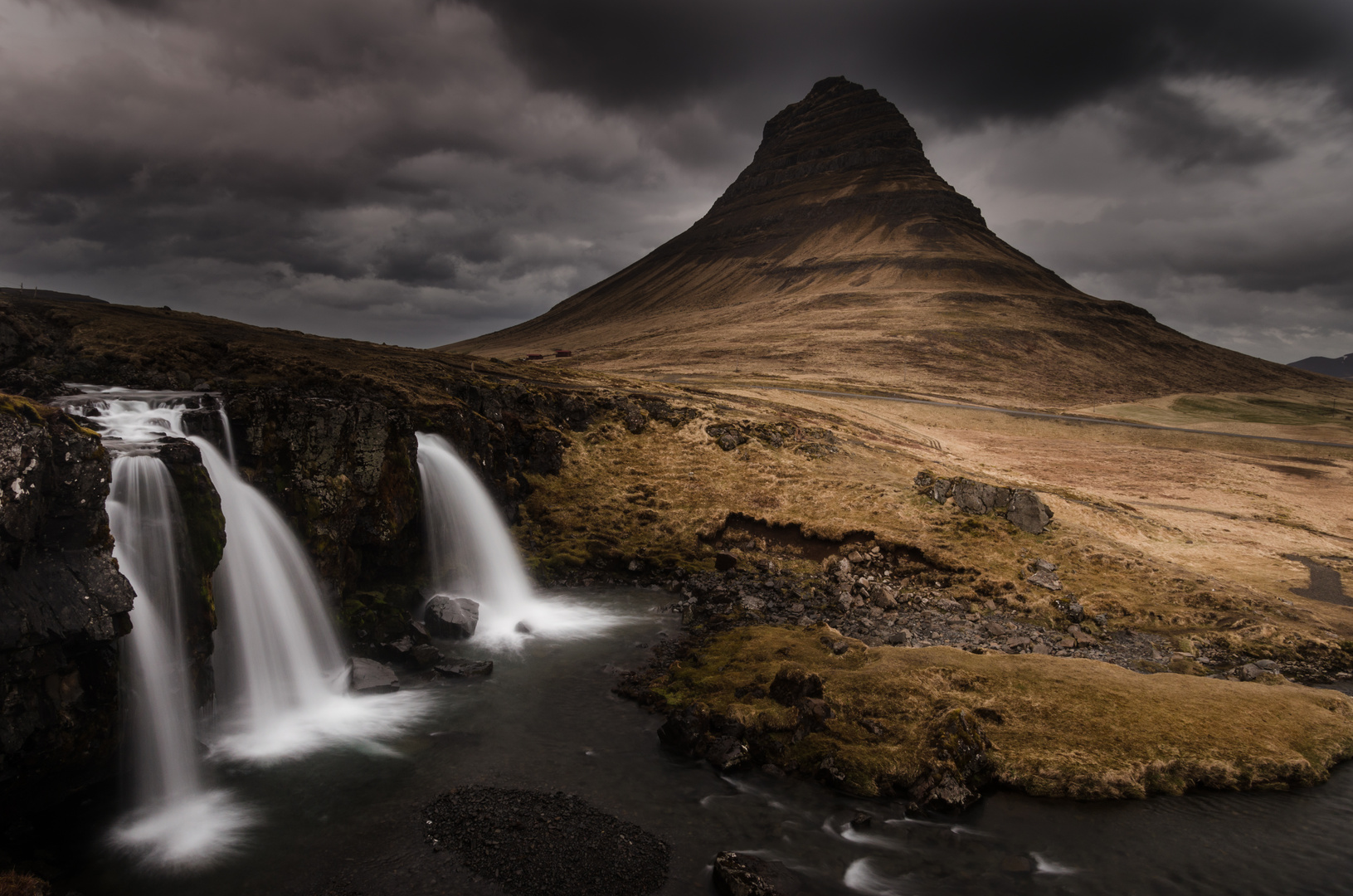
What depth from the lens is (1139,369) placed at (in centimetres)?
15450

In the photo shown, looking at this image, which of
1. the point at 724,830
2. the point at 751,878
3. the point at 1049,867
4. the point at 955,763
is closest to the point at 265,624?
the point at 724,830

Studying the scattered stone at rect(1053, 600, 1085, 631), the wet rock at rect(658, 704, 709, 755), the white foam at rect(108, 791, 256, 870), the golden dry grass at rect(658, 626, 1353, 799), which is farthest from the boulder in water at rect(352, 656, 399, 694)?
the scattered stone at rect(1053, 600, 1085, 631)

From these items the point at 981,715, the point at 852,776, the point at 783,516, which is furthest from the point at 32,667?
the point at 783,516

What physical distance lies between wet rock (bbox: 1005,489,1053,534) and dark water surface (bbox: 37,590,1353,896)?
17464 millimetres

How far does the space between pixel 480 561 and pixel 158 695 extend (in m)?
16.1

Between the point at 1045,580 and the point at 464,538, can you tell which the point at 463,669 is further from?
the point at 1045,580

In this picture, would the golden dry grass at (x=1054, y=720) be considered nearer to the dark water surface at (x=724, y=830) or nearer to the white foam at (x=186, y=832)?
the dark water surface at (x=724, y=830)

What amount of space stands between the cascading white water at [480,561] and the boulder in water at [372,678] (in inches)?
176

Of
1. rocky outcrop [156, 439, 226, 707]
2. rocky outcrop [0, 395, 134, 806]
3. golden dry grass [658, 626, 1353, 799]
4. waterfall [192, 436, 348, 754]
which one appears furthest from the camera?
waterfall [192, 436, 348, 754]

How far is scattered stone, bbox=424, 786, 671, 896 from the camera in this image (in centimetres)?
1298

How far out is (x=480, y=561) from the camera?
3266 centimetres

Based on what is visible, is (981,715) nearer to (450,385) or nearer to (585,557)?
(585,557)

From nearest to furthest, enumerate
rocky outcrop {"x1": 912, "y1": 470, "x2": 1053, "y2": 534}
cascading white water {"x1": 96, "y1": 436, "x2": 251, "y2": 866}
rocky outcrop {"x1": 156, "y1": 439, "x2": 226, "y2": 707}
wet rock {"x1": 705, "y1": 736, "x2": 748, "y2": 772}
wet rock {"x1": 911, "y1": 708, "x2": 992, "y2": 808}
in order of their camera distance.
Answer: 1. cascading white water {"x1": 96, "y1": 436, "x2": 251, "y2": 866}
2. wet rock {"x1": 911, "y1": 708, "x2": 992, "y2": 808}
3. wet rock {"x1": 705, "y1": 736, "x2": 748, "y2": 772}
4. rocky outcrop {"x1": 156, "y1": 439, "x2": 226, "y2": 707}
5. rocky outcrop {"x1": 912, "y1": 470, "x2": 1053, "y2": 534}

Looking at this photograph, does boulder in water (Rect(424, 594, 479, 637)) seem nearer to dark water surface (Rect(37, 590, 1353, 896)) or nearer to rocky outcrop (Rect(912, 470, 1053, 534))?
dark water surface (Rect(37, 590, 1353, 896))
